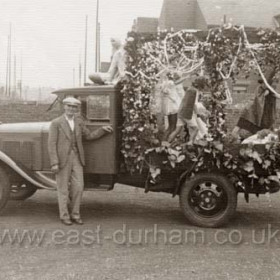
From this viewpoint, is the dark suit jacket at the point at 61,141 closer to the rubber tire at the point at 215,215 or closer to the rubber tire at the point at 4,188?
the rubber tire at the point at 4,188

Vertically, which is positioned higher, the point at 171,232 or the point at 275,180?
the point at 275,180

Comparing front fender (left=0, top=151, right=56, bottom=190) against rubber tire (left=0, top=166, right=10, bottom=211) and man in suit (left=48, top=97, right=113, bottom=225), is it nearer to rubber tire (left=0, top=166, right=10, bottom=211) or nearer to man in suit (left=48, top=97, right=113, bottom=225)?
rubber tire (left=0, top=166, right=10, bottom=211)

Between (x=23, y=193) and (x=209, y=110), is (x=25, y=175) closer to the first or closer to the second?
(x=23, y=193)

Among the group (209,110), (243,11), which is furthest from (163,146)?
(243,11)

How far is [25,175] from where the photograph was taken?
7.36m

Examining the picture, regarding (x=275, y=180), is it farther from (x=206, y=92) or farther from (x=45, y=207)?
(x=45, y=207)

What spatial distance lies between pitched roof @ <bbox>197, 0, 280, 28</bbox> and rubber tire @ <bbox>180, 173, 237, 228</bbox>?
29.4 m

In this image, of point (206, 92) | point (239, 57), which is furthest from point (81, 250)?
point (239, 57)

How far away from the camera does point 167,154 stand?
6.89 metres

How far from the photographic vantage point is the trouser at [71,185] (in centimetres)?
692

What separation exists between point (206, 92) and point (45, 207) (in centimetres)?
308

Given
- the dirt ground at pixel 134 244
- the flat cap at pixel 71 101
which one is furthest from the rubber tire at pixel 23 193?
the flat cap at pixel 71 101

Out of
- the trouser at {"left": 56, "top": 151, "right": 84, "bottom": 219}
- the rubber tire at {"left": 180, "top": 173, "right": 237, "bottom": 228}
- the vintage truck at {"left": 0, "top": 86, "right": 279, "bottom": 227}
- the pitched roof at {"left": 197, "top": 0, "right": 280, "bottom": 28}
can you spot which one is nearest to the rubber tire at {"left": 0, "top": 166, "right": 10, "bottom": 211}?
the vintage truck at {"left": 0, "top": 86, "right": 279, "bottom": 227}

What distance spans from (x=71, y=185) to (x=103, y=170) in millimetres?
477
